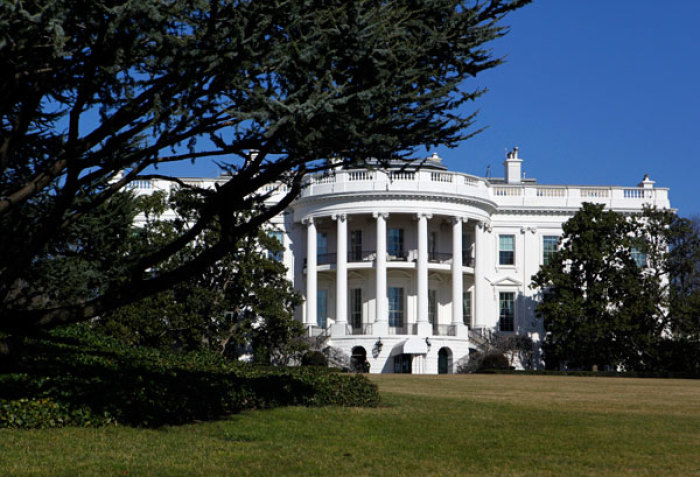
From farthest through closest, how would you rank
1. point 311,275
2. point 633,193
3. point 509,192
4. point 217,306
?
point 633,193, point 509,192, point 311,275, point 217,306

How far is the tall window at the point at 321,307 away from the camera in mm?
54375

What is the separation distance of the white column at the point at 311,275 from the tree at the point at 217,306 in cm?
795

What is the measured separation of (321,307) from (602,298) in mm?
16076

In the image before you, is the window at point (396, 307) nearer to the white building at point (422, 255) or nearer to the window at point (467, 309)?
the white building at point (422, 255)

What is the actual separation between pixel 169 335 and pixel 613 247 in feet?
73.6

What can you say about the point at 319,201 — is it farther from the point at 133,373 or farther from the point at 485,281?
the point at 133,373

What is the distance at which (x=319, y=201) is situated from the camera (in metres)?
52.5

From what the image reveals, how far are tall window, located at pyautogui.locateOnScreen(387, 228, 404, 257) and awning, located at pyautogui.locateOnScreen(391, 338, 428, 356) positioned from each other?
20.5ft

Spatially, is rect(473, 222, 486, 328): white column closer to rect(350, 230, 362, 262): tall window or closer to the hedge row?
rect(350, 230, 362, 262): tall window

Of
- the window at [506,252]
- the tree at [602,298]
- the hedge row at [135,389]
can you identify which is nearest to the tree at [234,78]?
the hedge row at [135,389]

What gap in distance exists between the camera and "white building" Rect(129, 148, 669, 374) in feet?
166

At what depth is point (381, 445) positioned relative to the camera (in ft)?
43.4

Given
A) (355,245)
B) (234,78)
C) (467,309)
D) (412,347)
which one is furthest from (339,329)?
(234,78)

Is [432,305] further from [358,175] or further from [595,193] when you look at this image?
[595,193]
